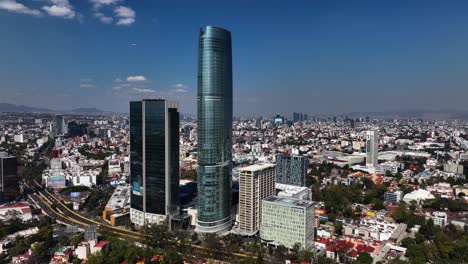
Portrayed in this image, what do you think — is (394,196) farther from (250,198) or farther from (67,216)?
(67,216)

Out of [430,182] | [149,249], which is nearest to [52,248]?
[149,249]

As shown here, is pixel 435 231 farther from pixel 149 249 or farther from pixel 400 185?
pixel 149 249

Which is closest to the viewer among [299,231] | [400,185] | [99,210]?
[299,231]

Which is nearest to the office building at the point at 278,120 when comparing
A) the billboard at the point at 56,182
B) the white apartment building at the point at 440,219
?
the billboard at the point at 56,182

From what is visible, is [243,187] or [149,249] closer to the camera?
[149,249]

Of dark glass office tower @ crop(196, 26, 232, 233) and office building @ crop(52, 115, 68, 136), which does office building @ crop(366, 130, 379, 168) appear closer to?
dark glass office tower @ crop(196, 26, 232, 233)

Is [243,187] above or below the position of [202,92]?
below

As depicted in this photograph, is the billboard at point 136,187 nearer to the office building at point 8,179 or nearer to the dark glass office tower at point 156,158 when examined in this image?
the dark glass office tower at point 156,158

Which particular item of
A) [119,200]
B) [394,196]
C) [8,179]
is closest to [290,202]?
[394,196]
